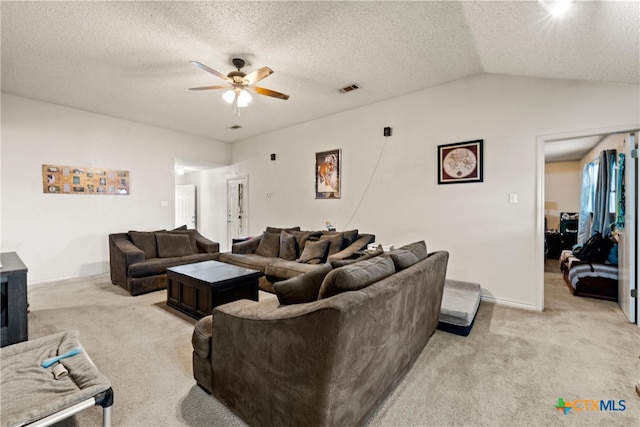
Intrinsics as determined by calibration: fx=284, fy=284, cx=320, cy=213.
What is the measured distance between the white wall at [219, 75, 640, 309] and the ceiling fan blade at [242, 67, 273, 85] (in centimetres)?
217

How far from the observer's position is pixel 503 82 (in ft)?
11.1

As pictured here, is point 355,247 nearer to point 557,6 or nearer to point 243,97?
point 243,97

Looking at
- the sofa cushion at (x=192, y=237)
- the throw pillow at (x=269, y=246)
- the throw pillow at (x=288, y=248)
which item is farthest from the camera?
the sofa cushion at (x=192, y=237)

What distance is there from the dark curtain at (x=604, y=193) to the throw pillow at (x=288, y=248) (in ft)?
14.8

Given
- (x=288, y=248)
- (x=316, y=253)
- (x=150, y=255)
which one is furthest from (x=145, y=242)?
(x=316, y=253)

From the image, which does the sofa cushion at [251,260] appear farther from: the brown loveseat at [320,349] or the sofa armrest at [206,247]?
the brown loveseat at [320,349]

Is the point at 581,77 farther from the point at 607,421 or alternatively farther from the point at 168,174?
the point at 168,174

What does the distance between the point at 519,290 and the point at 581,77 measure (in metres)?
2.33

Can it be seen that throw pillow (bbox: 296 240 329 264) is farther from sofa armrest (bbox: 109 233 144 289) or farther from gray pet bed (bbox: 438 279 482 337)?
sofa armrest (bbox: 109 233 144 289)

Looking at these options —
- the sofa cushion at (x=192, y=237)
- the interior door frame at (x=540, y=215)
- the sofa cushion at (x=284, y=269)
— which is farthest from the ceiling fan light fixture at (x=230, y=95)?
the interior door frame at (x=540, y=215)

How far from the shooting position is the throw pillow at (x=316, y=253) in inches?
155

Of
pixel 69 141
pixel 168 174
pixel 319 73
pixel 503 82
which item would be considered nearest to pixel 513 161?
pixel 503 82

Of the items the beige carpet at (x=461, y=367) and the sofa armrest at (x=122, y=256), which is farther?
the sofa armrest at (x=122, y=256)

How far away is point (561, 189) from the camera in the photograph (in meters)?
6.89
